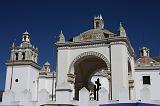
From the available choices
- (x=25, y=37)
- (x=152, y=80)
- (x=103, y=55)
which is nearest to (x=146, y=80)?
(x=152, y=80)

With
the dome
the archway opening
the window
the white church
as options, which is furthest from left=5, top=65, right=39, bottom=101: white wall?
the dome

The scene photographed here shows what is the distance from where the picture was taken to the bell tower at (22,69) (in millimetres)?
27812

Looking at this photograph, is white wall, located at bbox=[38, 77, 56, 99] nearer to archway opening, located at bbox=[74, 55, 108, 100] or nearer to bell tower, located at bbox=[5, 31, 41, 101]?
bell tower, located at bbox=[5, 31, 41, 101]

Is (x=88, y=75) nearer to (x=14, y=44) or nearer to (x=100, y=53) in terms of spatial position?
(x=100, y=53)

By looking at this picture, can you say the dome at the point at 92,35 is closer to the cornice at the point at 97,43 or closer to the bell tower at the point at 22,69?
the cornice at the point at 97,43

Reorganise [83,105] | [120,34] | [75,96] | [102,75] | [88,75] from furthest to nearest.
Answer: [102,75] < [88,75] < [75,96] < [120,34] < [83,105]

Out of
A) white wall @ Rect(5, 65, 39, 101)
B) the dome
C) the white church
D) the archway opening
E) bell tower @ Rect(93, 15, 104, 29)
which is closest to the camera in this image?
the white church

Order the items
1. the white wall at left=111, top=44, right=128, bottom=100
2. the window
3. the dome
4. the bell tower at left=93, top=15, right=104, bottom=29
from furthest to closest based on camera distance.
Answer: the window
the bell tower at left=93, top=15, right=104, bottom=29
the dome
the white wall at left=111, top=44, right=128, bottom=100

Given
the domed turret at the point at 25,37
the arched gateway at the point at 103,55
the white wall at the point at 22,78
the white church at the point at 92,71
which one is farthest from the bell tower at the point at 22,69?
the arched gateway at the point at 103,55

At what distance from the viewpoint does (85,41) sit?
1728 cm

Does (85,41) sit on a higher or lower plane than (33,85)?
higher

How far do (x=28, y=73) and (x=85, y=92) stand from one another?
16963 mm

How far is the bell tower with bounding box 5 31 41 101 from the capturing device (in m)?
27.8

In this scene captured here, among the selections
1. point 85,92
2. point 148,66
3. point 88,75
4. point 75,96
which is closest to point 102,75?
point 148,66
